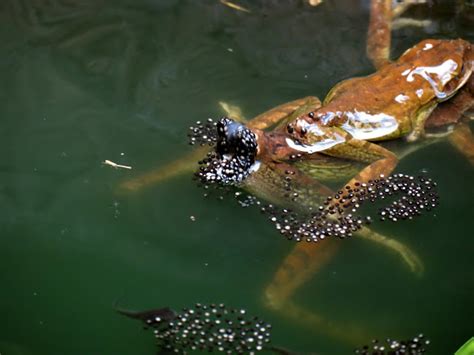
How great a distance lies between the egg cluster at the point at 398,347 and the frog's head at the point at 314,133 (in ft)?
4.06

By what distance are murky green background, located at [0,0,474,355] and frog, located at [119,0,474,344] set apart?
8 centimetres

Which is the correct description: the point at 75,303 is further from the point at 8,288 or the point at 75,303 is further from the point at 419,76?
the point at 419,76

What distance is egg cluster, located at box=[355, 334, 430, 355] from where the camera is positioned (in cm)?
342

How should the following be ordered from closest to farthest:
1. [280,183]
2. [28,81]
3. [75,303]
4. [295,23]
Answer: [75,303] < [280,183] < [28,81] < [295,23]

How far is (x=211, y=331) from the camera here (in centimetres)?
348

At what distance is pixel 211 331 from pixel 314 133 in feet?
4.49

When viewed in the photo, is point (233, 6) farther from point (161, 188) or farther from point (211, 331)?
point (211, 331)

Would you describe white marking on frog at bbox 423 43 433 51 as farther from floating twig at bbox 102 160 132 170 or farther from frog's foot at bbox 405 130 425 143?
floating twig at bbox 102 160 132 170

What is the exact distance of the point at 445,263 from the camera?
3873 mm

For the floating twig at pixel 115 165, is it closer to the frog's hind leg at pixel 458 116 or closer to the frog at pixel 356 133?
the frog at pixel 356 133

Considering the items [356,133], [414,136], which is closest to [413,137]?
[414,136]

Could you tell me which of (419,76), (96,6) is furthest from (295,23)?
(96,6)

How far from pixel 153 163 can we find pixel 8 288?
3.75ft

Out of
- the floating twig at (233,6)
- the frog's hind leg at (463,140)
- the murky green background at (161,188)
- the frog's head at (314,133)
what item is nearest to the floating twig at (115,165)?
the murky green background at (161,188)
